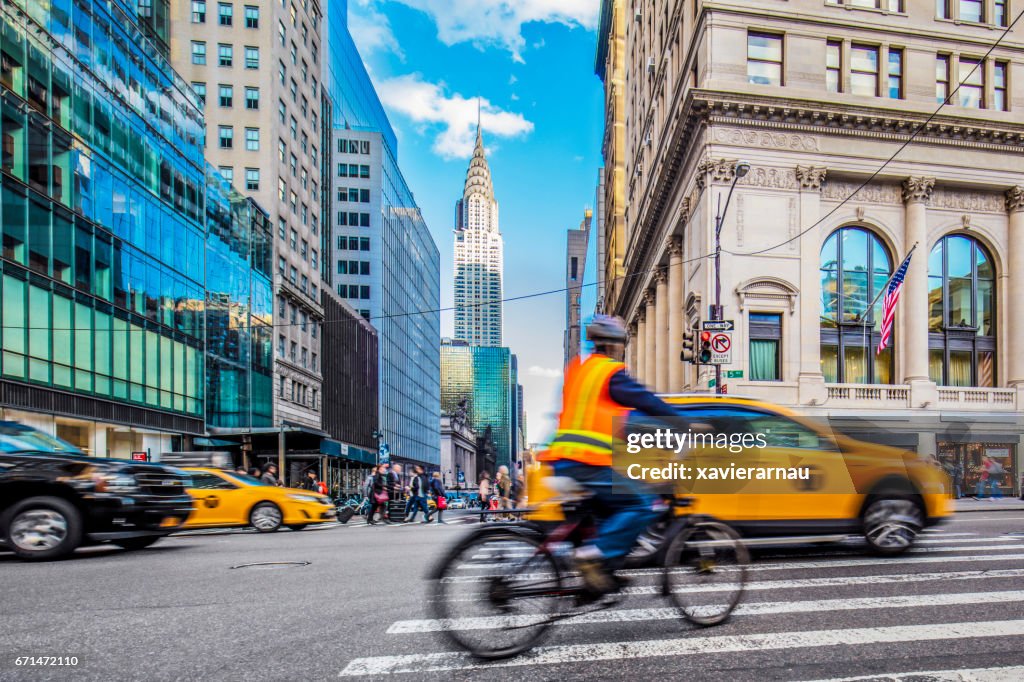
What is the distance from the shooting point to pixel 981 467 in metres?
30.6

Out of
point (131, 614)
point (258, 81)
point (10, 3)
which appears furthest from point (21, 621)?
point (258, 81)

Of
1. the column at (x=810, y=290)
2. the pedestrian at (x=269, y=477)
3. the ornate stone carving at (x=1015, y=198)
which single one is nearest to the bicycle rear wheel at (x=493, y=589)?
the pedestrian at (x=269, y=477)

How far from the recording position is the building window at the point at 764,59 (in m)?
31.2

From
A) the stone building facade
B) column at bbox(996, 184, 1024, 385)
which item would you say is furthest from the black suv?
column at bbox(996, 184, 1024, 385)

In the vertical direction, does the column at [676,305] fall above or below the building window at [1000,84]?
below

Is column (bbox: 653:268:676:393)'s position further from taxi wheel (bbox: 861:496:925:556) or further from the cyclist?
the cyclist

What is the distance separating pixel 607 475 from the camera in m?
4.45

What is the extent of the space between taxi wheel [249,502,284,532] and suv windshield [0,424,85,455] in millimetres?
4668

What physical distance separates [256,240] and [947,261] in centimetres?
4215

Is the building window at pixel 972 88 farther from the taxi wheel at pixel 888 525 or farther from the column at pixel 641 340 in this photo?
the taxi wheel at pixel 888 525

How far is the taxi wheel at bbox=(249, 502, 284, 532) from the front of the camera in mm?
15391

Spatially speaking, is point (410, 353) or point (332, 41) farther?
point (410, 353)

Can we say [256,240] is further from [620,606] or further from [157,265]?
[620,606]

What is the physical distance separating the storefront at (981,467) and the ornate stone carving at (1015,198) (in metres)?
11.0
